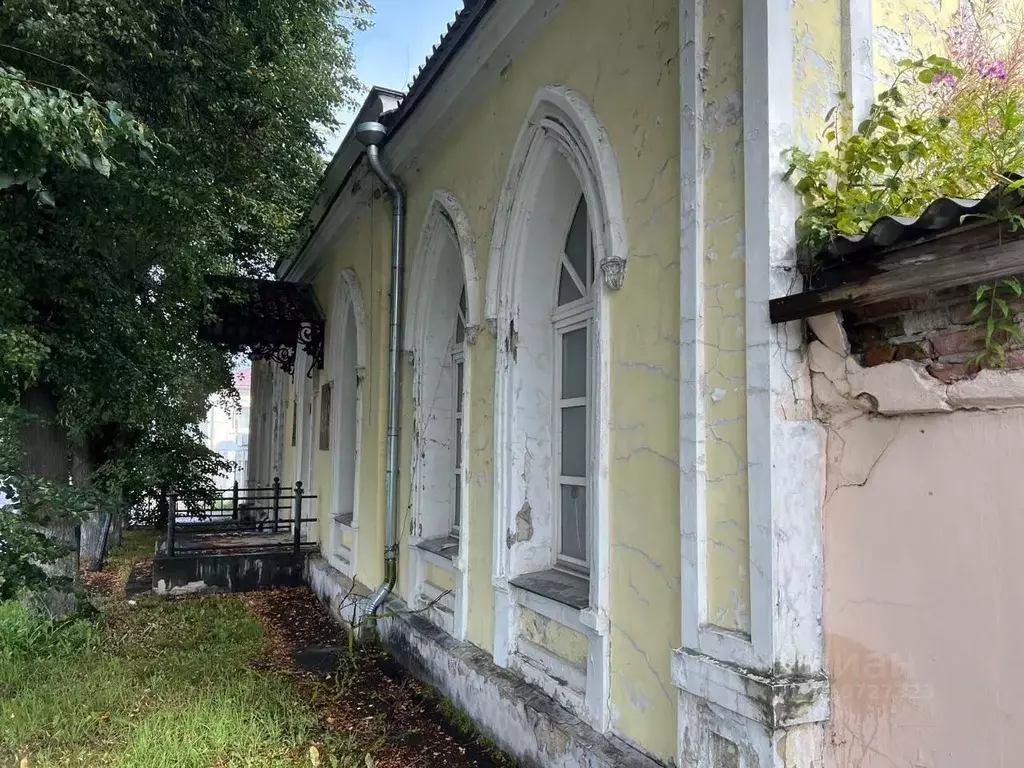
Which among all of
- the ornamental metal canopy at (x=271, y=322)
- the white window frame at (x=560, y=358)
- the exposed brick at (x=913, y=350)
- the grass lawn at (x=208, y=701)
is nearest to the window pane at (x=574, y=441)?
the white window frame at (x=560, y=358)

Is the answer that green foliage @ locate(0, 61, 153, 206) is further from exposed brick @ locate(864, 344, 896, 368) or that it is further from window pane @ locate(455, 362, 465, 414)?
exposed brick @ locate(864, 344, 896, 368)

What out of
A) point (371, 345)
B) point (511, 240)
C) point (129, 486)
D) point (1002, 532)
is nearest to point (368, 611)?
point (371, 345)

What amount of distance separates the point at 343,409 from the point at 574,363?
17.2ft

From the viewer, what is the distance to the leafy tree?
4.75m

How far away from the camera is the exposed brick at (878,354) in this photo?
2.37 m

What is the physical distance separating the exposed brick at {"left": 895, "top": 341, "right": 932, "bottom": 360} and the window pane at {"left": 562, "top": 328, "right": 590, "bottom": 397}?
7.00ft

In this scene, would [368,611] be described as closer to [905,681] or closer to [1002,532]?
[905,681]

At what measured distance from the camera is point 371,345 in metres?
7.58

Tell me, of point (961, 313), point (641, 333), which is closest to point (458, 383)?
point (641, 333)

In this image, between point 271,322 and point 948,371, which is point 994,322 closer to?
point 948,371

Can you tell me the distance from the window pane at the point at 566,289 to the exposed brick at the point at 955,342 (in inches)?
97.2

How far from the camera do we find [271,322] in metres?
10.0

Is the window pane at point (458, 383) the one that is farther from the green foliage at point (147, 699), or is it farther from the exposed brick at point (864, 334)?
the exposed brick at point (864, 334)

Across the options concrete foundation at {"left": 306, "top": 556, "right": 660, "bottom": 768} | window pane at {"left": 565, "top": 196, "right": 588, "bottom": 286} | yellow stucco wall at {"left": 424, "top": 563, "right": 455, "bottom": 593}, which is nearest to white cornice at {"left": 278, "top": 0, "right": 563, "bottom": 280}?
window pane at {"left": 565, "top": 196, "right": 588, "bottom": 286}
